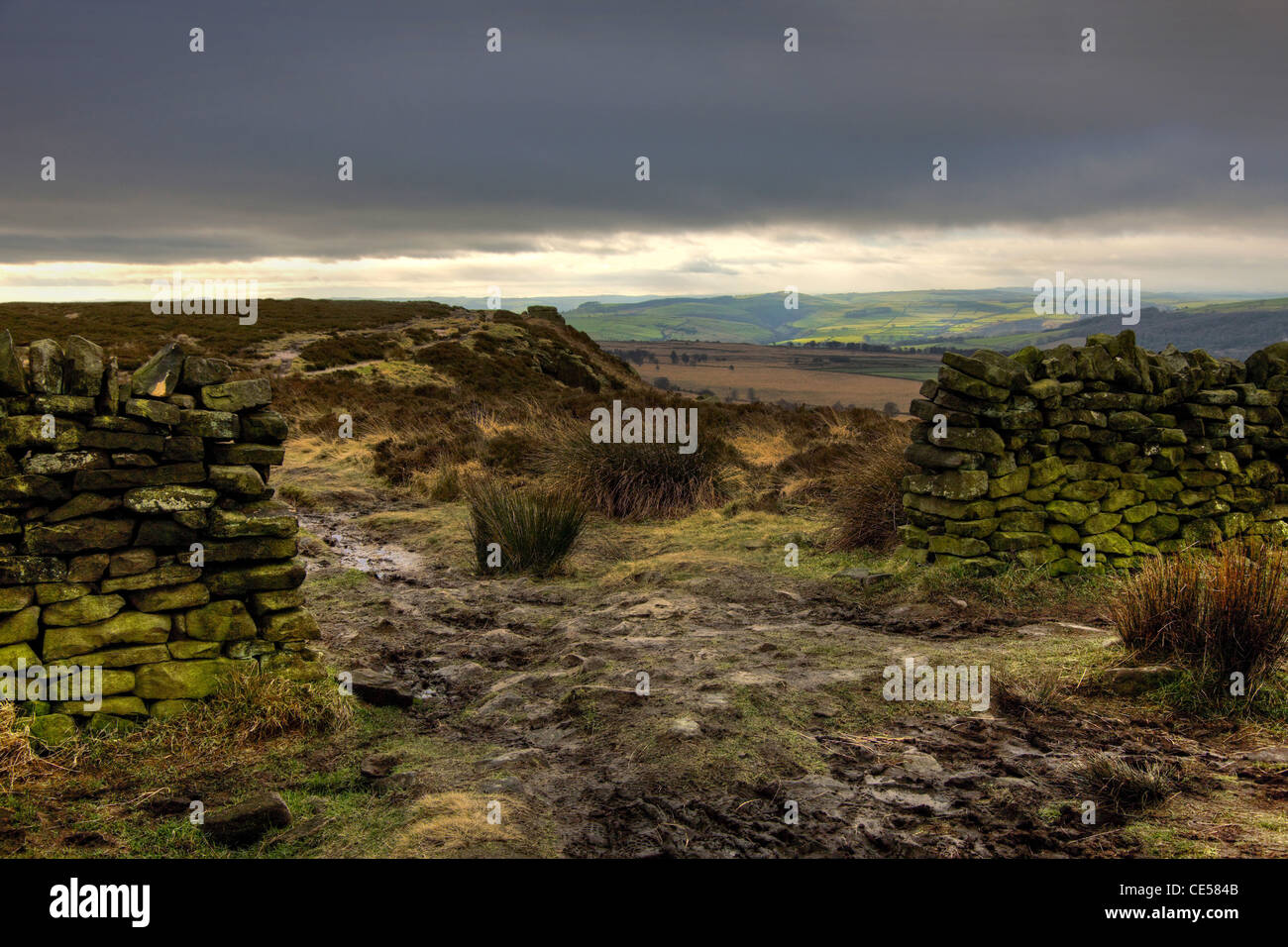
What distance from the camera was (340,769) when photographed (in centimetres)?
430

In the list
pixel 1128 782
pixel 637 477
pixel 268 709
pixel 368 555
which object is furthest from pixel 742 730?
pixel 637 477

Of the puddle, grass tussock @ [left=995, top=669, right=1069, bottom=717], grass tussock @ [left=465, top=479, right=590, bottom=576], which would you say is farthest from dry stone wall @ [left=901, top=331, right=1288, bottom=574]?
the puddle

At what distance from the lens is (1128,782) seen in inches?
143

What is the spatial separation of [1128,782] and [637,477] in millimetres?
8557

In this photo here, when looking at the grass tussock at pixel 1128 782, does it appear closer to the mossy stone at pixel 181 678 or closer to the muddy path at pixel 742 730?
the muddy path at pixel 742 730

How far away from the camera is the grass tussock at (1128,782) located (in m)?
3.57

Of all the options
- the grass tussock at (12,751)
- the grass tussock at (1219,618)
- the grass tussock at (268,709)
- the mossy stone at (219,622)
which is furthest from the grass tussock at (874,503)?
the grass tussock at (12,751)

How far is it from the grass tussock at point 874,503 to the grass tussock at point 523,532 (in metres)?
3.09

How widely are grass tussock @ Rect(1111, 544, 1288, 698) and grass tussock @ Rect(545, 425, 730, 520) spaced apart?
6986 mm

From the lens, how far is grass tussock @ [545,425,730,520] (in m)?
11.5

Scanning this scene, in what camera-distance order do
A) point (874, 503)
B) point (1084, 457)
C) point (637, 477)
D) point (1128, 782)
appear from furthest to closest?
point (637, 477) < point (874, 503) < point (1084, 457) < point (1128, 782)

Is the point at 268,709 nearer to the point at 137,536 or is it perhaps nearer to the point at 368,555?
the point at 137,536

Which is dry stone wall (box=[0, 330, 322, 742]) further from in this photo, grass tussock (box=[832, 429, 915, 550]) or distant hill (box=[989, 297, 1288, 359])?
distant hill (box=[989, 297, 1288, 359])

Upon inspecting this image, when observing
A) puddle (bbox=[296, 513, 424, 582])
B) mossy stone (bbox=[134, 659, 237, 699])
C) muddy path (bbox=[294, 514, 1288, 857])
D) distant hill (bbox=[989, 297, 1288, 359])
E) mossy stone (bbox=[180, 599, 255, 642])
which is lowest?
muddy path (bbox=[294, 514, 1288, 857])
